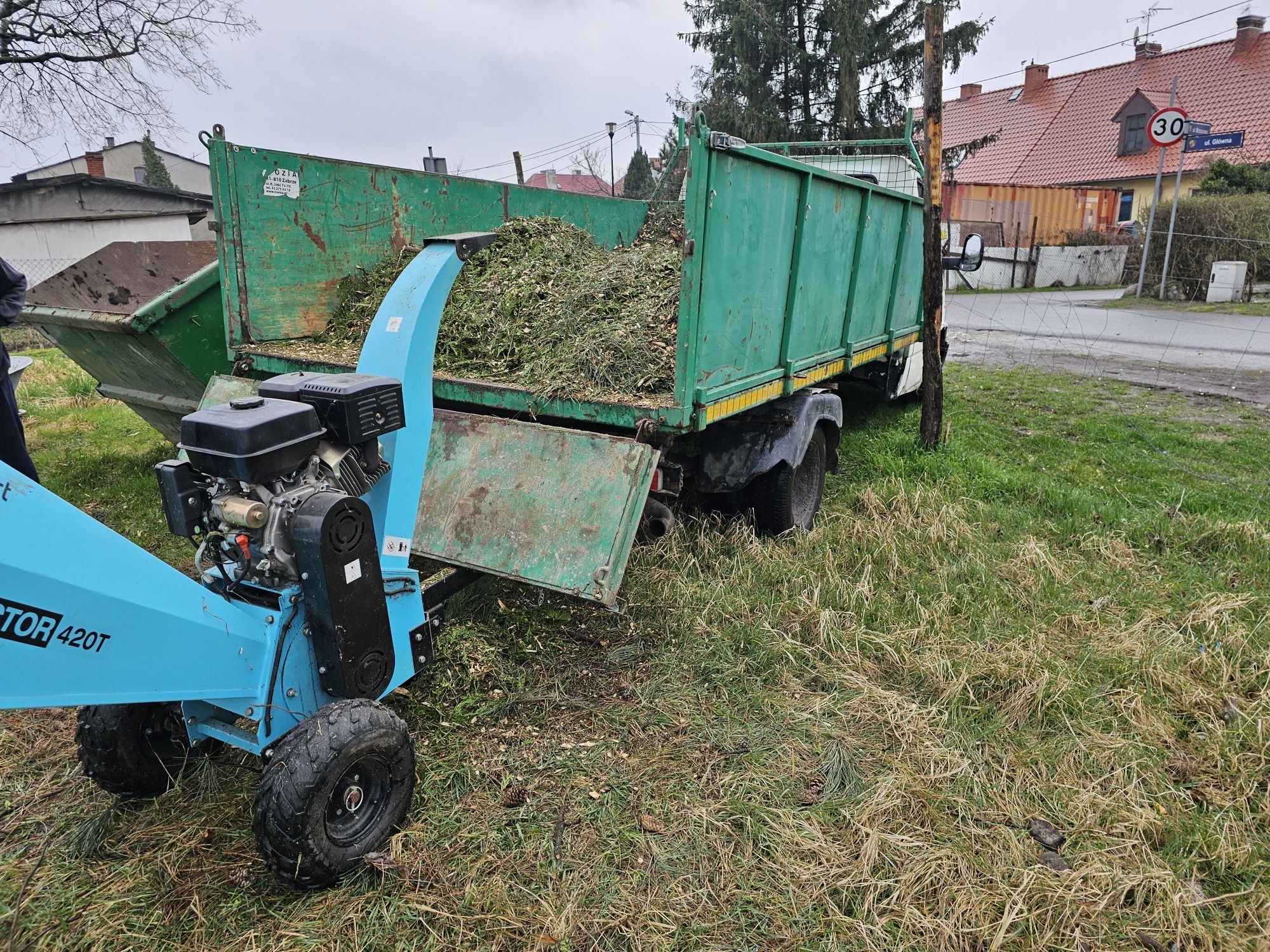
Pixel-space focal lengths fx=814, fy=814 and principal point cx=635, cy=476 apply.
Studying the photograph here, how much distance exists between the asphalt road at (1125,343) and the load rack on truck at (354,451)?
16.5ft

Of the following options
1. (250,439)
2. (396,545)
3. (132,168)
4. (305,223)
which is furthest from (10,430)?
(132,168)

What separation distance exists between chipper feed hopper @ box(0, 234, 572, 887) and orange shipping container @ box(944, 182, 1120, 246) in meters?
21.0

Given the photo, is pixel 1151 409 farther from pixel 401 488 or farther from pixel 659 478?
pixel 401 488

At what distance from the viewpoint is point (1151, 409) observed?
7648 mm

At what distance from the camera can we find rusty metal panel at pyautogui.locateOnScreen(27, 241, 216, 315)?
17.9 feet

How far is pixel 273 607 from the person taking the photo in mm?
2227

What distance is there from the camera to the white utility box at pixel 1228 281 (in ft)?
53.4

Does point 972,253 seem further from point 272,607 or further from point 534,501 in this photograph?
point 272,607

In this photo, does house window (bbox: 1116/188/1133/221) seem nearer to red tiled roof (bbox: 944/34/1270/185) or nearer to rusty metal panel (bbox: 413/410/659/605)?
red tiled roof (bbox: 944/34/1270/185)

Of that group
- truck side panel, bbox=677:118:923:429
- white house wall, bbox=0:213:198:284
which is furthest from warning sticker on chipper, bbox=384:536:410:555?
white house wall, bbox=0:213:198:284

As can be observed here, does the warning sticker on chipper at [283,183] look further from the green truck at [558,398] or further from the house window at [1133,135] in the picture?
the house window at [1133,135]

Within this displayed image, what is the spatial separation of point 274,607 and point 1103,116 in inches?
1369

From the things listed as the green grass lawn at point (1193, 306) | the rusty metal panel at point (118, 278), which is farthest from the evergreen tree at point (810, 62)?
the rusty metal panel at point (118, 278)

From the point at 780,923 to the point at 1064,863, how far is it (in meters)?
0.92
